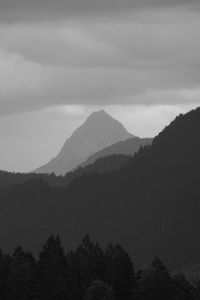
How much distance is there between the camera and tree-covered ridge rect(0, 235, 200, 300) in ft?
606

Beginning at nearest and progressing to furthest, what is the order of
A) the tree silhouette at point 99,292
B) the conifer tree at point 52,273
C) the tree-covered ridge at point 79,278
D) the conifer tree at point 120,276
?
the tree silhouette at point 99,292 < the conifer tree at point 52,273 < the tree-covered ridge at point 79,278 < the conifer tree at point 120,276

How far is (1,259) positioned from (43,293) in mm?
16772

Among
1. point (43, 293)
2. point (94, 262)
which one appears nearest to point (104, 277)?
point (94, 262)

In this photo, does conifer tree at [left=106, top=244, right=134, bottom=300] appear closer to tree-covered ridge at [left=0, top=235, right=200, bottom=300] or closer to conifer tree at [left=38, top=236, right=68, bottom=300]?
tree-covered ridge at [left=0, top=235, right=200, bottom=300]

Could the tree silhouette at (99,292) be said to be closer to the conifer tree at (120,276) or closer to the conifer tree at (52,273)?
the conifer tree at (52,273)

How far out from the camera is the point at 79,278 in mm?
194375

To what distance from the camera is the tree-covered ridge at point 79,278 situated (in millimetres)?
184750

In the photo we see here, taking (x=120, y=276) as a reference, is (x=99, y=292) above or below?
below

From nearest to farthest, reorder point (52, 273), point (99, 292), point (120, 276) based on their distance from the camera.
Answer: point (99, 292), point (52, 273), point (120, 276)

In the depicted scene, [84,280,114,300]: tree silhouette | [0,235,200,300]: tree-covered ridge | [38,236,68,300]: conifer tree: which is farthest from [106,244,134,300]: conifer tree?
[84,280,114,300]: tree silhouette

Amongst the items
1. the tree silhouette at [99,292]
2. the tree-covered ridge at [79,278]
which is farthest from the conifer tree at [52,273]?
the tree silhouette at [99,292]

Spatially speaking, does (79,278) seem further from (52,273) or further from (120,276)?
(52,273)

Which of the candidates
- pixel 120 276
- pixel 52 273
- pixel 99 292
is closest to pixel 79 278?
pixel 120 276

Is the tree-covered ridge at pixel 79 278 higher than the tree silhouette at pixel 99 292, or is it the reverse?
the tree-covered ridge at pixel 79 278
